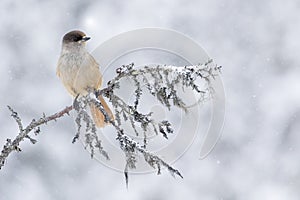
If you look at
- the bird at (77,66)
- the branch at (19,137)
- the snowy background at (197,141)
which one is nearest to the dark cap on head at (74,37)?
the bird at (77,66)

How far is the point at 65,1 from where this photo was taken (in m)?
84.0

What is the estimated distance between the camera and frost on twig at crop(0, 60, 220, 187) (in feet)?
14.3

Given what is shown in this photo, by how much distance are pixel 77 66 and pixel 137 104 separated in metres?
2.90

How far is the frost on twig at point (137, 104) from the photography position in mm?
4371

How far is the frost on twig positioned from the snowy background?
3887 cm

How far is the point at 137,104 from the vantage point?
4660 millimetres

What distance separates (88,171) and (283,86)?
21.3 meters

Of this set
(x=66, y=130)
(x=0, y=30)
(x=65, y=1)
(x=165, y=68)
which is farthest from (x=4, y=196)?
(x=165, y=68)

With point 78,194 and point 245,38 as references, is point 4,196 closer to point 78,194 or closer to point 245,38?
point 78,194

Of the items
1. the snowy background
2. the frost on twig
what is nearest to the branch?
the frost on twig

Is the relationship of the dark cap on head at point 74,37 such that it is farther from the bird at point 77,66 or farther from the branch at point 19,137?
the branch at point 19,137

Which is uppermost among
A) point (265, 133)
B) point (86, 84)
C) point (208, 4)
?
point (208, 4)

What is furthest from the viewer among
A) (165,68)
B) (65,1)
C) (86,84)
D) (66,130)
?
(65,1)

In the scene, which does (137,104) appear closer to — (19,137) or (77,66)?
(19,137)
